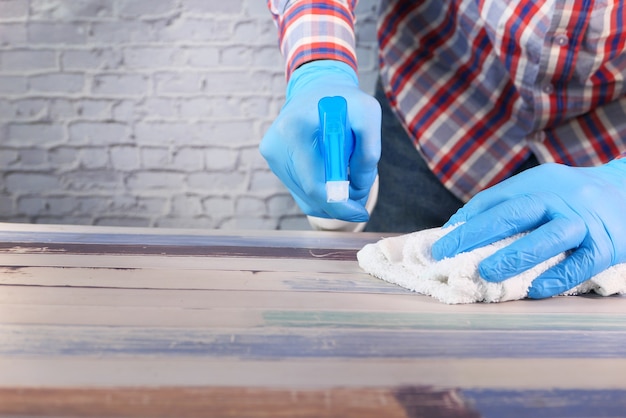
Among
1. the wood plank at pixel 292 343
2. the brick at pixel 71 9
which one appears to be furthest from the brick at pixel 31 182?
the wood plank at pixel 292 343

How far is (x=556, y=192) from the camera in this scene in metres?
0.66

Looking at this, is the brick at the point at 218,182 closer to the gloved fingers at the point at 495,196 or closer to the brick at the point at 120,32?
the brick at the point at 120,32

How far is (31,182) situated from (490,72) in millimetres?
1356

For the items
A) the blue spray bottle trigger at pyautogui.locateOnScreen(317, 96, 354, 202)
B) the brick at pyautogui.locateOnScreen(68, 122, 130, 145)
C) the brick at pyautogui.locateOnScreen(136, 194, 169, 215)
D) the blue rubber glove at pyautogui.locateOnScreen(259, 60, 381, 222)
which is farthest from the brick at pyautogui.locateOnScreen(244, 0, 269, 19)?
the blue spray bottle trigger at pyautogui.locateOnScreen(317, 96, 354, 202)

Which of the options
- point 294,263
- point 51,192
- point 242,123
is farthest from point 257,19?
point 294,263

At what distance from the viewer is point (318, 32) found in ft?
2.94

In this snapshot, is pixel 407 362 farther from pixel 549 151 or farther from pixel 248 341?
pixel 549 151

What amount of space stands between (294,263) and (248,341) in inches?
8.8

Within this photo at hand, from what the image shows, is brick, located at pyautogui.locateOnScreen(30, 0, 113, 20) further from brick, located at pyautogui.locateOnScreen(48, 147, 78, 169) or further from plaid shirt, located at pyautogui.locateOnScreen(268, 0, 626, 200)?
plaid shirt, located at pyautogui.locateOnScreen(268, 0, 626, 200)

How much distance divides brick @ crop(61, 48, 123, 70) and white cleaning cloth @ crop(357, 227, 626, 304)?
47.3 inches

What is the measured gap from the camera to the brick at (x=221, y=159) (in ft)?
5.49

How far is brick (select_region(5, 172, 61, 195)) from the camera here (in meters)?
1.73

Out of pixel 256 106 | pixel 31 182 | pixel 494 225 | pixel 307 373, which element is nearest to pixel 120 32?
pixel 256 106

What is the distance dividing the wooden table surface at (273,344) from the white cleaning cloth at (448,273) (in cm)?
1
